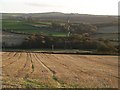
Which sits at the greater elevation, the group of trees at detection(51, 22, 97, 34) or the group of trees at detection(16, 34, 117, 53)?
the group of trees at detection(51, 22, 97, 34)

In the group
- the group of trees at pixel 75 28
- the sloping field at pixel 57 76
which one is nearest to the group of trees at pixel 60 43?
the group of trees at pixel 75 28

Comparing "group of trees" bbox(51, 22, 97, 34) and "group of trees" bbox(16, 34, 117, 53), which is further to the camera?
"group of trees" bbox(51, 22, 97, 34)

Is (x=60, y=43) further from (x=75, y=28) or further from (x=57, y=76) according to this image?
(x=57, y=76)

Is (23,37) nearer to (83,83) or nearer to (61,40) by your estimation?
(61,40)

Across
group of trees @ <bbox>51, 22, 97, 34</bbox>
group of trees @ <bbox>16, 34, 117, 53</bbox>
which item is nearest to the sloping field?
group of trees @ <bbox>16, 34, 117, 53</bbox>

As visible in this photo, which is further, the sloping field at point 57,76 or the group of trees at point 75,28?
the group of trees at point 75,28

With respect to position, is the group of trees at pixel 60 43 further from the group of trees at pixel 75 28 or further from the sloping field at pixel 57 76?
the sloping field at pixel 57 76

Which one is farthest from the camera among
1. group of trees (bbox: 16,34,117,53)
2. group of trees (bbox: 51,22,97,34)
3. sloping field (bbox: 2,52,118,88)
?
group of trees (bbox: 51,22,97,34)

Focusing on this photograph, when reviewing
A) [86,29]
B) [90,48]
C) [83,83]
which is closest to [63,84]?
[83,83]

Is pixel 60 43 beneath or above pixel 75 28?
beneath

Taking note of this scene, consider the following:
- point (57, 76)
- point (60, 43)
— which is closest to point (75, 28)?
point (60, 43)

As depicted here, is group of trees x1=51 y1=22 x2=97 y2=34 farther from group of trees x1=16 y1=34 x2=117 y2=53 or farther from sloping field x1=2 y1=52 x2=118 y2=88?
sloping field x1=2 y1=52 x2=118 y2=88

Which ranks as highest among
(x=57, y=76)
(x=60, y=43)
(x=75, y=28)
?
(x=75, y=28)

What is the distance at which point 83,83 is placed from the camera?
53.7 ft
